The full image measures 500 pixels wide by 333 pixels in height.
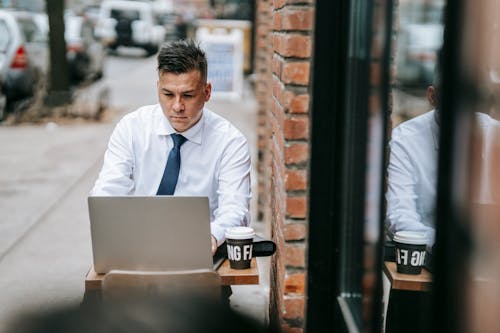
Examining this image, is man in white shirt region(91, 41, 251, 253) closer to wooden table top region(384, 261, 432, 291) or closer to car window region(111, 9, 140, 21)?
wooden table top region(384, 261, 432, 291)

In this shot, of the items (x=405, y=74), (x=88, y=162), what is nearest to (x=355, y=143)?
(x=405, y=74)

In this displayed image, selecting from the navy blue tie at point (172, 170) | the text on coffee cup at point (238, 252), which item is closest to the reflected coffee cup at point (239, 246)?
the text on coffee cup at point (238, 252)

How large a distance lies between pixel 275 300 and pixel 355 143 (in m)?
1.14

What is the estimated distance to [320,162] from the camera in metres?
2.91

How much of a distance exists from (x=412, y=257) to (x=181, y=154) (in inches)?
59.6

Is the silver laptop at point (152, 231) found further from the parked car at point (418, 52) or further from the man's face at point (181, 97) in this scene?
the parked car at point (418, 52)

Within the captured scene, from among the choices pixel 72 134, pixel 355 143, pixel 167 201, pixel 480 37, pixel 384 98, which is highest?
pixel 480 37

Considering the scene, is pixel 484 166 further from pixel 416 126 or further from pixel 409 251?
pixel 409 251

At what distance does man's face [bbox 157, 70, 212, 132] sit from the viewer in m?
3.54

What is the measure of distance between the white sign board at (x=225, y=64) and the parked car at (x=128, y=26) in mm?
15639

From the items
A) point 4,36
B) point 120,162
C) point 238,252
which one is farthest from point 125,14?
point 238,252

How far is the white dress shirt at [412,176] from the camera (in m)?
1.89

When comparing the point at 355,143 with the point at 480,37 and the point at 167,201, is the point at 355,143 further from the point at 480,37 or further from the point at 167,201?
the point at 480,37

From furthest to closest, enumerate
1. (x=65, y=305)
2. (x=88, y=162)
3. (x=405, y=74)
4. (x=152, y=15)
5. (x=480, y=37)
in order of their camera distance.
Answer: (x=152, y=15) → (x=88, y=162) → (x=405, y=74) → (x=65, y=305) → (x=480, y=37)
